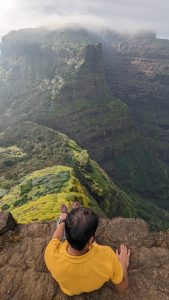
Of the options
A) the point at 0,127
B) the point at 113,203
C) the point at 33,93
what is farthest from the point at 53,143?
the point at 33,93

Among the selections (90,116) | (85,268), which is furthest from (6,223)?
(90,116)

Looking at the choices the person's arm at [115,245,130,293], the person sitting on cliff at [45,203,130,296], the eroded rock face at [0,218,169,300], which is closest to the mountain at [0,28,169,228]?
the eroded rock face at [0,218,169,300]

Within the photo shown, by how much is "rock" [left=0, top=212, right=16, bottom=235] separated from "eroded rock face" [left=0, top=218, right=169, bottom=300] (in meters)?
0.16

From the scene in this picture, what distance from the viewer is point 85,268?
355 inches

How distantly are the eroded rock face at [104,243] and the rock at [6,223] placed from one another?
157 mm

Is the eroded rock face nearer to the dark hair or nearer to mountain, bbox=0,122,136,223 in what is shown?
the dark hair

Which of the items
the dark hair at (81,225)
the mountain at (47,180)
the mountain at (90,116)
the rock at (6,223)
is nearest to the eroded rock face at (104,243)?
the rock at (6,223)

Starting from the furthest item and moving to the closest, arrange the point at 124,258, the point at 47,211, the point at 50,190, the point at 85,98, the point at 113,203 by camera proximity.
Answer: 1. the point at 85,98
2. the point at 113,203
3. the point at 50,190
4. the point at 47,211
5. the point at 124,258

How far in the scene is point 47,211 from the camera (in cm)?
1972

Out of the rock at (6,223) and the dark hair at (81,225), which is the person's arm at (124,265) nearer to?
the dark hair at (81,225)

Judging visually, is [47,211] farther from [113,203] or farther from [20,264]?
[113,203]

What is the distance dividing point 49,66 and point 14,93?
68.2ft

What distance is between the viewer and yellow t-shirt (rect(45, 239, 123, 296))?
29.5ft

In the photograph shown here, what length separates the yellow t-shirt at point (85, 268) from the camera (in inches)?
354
